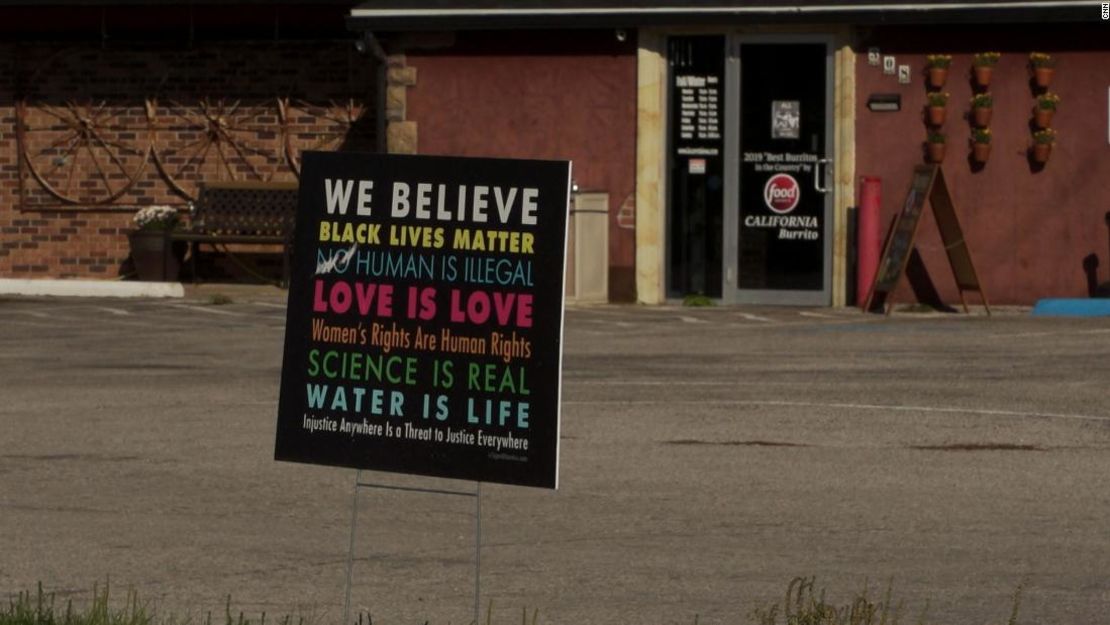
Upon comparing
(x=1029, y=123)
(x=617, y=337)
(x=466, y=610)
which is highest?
(x=1029, y=123)

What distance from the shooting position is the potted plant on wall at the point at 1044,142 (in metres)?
19.4

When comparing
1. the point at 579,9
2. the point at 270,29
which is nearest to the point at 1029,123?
the point at 579,9

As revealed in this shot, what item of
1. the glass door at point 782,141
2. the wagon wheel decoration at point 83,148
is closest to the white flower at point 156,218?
the wagon wheel decoration at point 83,148

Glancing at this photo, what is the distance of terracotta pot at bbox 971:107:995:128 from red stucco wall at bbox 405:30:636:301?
10.1 feet

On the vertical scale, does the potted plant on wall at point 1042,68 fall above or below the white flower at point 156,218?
above

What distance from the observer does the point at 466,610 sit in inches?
288

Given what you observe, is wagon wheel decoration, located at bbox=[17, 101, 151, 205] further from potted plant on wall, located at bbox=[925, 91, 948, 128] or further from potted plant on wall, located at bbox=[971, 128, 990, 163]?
potted plant on wall, located at bbox=[971, 128, 990, 163]

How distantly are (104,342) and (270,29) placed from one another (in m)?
6.52

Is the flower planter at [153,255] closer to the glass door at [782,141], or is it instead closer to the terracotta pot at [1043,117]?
the glass door at [782,141]

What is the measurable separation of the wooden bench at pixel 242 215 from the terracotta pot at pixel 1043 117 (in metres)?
7.34

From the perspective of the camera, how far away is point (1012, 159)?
773 inches

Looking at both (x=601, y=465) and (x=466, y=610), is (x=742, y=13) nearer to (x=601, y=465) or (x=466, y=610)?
(x=601, y=465)

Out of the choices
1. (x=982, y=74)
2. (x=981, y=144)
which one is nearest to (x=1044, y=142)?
(x=981, y=144)

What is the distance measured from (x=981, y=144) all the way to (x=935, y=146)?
0.40 m
